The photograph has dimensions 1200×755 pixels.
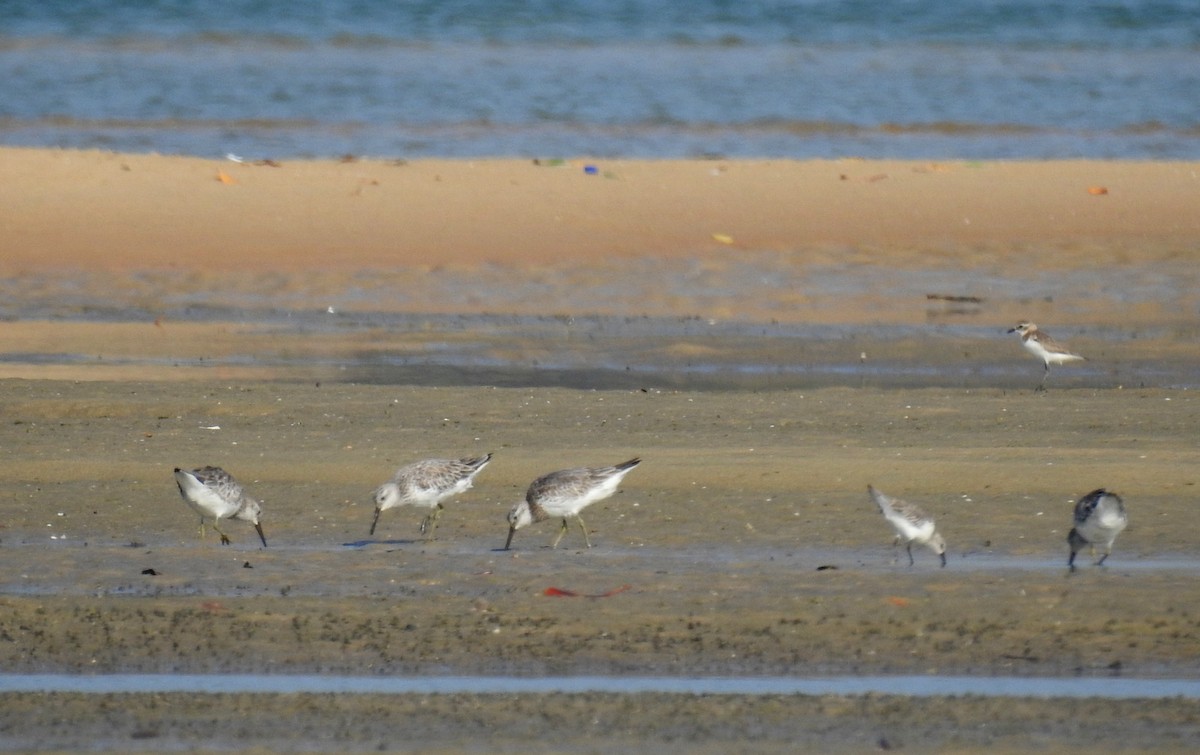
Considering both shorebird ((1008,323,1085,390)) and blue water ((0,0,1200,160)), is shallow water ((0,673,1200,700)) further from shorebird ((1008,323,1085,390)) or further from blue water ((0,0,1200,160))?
blue water ((0,0,1200,160))

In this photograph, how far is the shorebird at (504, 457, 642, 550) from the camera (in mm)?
9391

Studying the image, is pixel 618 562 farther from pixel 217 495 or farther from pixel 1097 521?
pixel 1097 521

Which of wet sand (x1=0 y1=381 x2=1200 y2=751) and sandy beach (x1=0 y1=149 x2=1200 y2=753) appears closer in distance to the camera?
wet sand (x1=0 y1=381 x2=1200 y2=751)

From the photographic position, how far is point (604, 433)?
478 inches

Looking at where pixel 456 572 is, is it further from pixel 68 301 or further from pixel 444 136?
pixel 444 136

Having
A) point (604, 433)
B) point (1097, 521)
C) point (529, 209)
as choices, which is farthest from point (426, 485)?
point (529, 209)

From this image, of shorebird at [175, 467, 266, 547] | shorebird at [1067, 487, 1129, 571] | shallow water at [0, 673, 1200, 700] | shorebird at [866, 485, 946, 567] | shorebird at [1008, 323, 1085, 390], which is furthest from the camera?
shorebird at [1008, 323, 1085, 390]

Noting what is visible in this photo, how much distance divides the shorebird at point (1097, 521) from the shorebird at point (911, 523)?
0.60 meters

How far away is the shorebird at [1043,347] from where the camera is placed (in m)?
14.5

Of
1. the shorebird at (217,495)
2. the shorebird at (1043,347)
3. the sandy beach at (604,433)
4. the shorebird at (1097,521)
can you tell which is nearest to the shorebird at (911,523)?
the sandy beach at (604,433)

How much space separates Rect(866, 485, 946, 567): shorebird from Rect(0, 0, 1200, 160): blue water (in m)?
18.1

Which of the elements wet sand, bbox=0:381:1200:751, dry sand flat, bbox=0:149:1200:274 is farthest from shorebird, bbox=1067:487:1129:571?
dry sand flat, bbox=0:149:1200:274

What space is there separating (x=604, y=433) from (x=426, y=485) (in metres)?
2.61

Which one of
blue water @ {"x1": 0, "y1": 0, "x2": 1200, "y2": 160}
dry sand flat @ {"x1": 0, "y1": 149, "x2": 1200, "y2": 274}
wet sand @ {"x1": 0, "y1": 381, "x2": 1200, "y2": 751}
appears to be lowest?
wet sand @ {"x1": 0, "y1": 381, "x2": 1200, "y2": 751}
